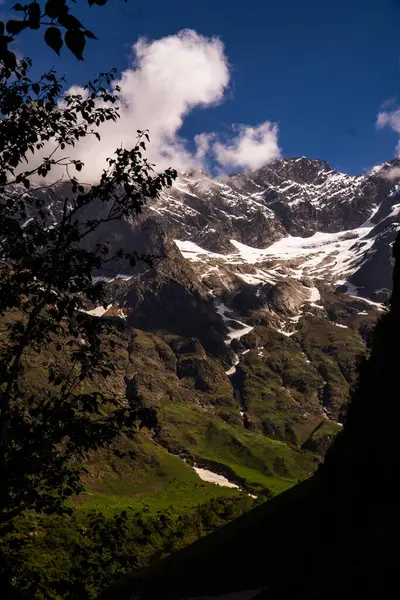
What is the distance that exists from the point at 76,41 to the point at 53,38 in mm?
260

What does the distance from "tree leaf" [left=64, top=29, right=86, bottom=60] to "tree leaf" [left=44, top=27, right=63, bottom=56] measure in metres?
0.14

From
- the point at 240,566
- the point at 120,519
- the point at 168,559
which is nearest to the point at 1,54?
the point at 120,519

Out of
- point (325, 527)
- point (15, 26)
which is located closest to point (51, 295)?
point (15, 26)

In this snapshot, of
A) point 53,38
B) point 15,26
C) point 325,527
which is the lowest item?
point 325,527

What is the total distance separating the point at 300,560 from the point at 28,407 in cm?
1038

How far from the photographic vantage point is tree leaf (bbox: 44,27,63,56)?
5445mm

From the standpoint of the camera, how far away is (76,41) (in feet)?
17.9

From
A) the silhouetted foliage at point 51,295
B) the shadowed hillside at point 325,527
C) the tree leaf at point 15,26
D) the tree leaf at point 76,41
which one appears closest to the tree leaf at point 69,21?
the tree leaf at point 76,41

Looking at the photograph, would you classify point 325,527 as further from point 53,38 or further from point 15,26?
point 15,26

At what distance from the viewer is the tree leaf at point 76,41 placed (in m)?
5.43

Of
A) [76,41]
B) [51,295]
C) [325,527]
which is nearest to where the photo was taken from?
[76,41]

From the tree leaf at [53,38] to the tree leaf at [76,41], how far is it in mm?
140

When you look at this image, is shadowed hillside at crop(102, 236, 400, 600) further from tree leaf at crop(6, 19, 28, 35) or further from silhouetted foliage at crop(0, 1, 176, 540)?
tree leaf at crop(6, 19, 28, 35)

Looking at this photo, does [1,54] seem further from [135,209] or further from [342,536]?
[342,536]
